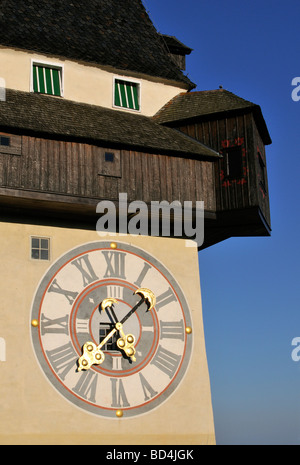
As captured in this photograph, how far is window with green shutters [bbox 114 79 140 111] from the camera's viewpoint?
22.7 m

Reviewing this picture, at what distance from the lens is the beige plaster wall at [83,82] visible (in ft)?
69.8

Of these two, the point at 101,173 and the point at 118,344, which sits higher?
the point at 101,173

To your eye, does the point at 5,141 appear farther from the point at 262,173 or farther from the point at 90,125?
the point at 262,173

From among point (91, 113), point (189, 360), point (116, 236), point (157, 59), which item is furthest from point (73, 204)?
point (157, 59)

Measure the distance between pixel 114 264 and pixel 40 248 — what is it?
192cm

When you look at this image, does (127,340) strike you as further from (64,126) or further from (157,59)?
(157,59)

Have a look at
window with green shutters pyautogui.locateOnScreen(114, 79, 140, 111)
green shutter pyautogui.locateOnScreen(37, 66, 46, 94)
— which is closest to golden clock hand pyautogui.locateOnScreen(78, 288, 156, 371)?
window with green shutters pyautogui.locateOnScreen(114, 79, 140, 111)

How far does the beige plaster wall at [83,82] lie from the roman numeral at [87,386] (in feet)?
23.7

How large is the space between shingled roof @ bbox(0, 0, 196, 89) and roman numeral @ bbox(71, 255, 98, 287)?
18.3ft

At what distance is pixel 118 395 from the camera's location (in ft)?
63.9

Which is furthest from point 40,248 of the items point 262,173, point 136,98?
point 262,173

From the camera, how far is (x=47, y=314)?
19.3 meters

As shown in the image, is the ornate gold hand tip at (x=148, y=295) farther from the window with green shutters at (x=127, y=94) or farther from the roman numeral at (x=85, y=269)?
the window with green shutters at (x=127, y=94)

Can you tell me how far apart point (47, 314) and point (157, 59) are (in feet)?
27.7
